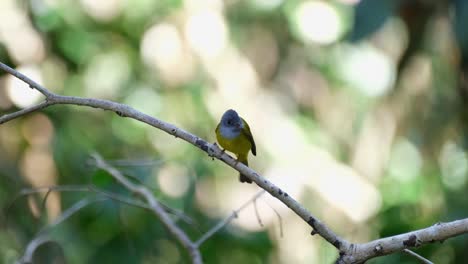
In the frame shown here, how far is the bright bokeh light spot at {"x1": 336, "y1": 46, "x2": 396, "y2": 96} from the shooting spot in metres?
9.17

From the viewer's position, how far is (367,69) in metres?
9.51

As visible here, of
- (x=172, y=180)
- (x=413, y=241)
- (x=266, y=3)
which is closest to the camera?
(x=413, y=241)

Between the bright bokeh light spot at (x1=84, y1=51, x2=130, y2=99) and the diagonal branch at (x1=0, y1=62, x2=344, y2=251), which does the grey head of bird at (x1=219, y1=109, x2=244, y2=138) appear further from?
the bright bokeh light spot at (x1=84, y1=51, x2=130, y2=99)

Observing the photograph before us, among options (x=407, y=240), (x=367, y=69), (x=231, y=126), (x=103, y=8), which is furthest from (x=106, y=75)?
(x=407, y=240)

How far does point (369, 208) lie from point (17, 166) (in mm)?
3943

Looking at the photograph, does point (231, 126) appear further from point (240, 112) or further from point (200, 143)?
point (240, 112)

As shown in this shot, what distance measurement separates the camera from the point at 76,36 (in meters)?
8.20

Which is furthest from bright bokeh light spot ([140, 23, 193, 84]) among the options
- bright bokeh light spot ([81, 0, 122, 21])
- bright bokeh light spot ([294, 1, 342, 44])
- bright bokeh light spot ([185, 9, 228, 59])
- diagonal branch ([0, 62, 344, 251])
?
diagonal branch ([0, 62, 344, 251])

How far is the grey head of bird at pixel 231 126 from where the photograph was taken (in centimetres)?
406

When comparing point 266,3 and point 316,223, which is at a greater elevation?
point 266,3

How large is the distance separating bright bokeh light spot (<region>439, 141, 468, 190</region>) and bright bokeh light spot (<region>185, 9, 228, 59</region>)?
2.74 m

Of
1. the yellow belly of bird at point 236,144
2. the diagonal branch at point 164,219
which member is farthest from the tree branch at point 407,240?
the yellow belly of bird at point 236,144

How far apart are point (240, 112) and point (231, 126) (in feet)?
15.4

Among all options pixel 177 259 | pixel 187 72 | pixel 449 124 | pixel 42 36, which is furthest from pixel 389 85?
pixel 42 36
